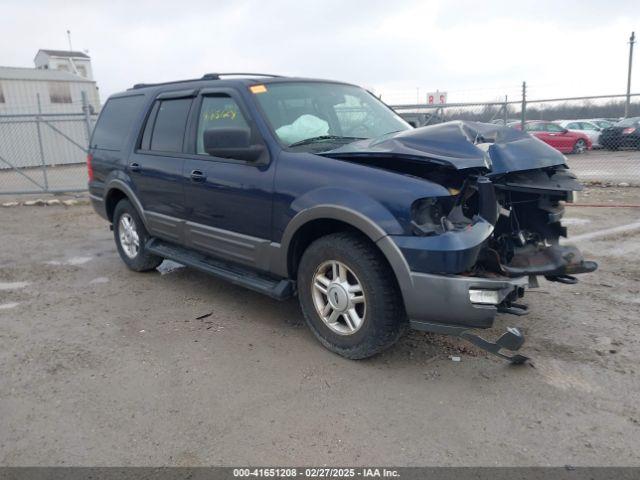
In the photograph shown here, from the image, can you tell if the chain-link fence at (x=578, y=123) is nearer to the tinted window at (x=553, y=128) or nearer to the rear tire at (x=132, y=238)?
the tinted window at (x=553, y=128)

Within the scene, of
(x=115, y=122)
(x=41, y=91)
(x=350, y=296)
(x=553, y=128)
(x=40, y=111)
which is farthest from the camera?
(x=41, y=91)

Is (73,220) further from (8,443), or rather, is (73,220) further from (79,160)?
(79,160)

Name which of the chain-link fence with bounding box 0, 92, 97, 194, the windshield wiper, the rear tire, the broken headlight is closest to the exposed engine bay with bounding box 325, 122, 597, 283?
the broken headlight

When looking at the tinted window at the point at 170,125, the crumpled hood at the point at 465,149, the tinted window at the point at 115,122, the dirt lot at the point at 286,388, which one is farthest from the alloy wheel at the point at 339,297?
the tinted window at the point at 115,122

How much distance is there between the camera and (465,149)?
3.30 metres

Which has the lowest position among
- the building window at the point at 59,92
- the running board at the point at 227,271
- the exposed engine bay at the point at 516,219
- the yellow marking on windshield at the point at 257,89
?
the running board at the point at 227,271

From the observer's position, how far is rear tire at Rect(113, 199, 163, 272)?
18.4ft

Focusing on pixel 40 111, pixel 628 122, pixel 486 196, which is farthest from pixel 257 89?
pixel 40 111

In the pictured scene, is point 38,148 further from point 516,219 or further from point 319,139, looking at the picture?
point 516,219

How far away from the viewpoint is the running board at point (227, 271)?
391 centimetres

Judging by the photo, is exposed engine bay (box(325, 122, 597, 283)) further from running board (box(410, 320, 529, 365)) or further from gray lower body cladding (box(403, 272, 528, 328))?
running board (box(410, 320, 529, 365))

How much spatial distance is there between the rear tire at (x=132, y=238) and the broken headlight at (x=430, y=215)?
11.4ft

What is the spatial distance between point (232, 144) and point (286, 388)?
70.0 inches

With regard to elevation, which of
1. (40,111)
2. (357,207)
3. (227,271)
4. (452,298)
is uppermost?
(40,111)
